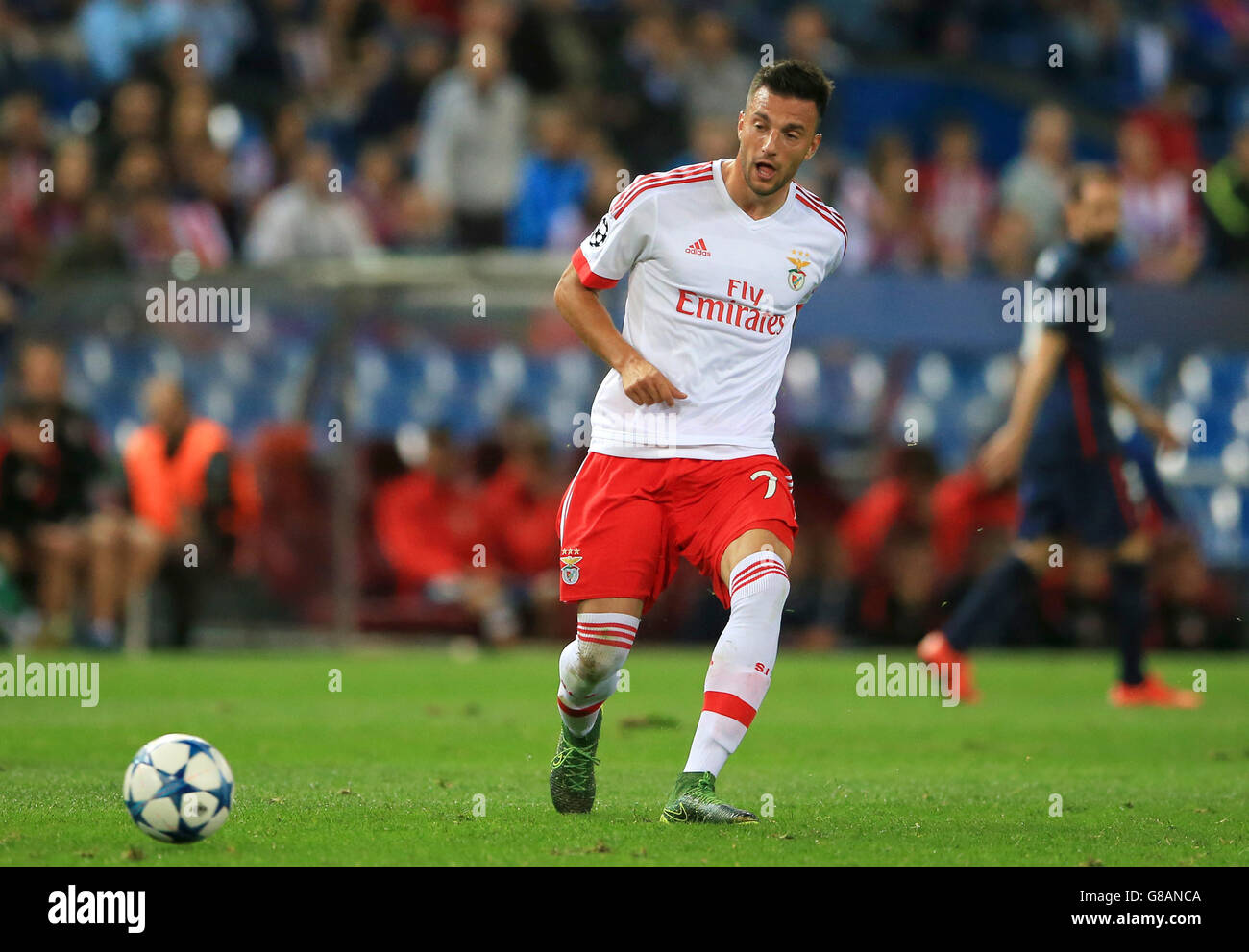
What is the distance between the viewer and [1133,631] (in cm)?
1128

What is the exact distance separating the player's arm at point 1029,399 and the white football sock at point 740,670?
453cm

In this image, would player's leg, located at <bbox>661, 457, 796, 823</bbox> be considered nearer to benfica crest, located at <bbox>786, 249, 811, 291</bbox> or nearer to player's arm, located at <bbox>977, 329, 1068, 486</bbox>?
benfica crest, located at <bbox>786, 249, 811, 291</bbox>

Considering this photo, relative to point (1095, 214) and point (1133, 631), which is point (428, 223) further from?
point (1133, 631)

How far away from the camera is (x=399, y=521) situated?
15.3 m

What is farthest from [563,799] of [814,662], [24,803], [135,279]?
[135,279]

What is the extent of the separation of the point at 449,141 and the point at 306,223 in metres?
1.39

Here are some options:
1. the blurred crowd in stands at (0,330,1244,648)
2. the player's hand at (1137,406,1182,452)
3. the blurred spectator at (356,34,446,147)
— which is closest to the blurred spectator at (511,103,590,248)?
the blurred crowd in stands at (0,330,1244,648)

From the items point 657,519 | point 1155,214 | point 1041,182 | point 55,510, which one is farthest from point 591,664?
point 1155,214

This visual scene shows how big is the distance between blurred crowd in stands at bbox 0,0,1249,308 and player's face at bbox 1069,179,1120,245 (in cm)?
488

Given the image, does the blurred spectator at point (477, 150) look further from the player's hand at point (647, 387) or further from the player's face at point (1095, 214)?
the player's hand at point (647, 387)

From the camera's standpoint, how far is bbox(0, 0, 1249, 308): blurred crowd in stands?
16.2 m
